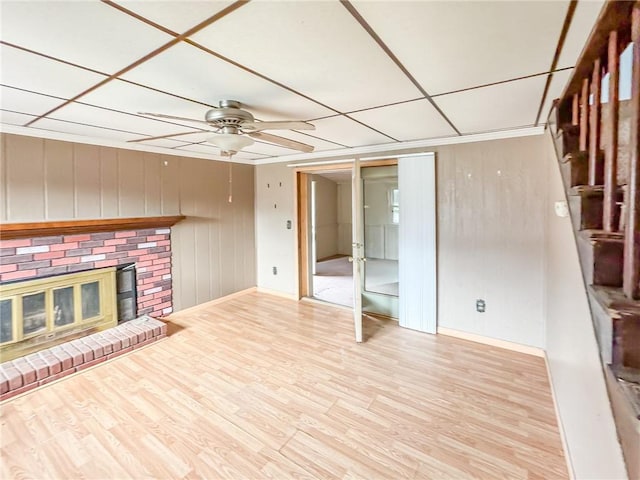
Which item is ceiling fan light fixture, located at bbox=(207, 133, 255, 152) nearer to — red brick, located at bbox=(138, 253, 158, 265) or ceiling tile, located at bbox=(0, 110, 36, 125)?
ceiling tile, located at bbox=(0, 110, 36, 125)

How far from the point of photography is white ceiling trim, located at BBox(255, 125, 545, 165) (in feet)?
9.77

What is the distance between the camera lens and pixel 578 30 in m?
1.24

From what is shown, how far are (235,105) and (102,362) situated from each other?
268 cm

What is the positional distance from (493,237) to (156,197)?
390 centimetres

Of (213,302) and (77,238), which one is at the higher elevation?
(77,238)

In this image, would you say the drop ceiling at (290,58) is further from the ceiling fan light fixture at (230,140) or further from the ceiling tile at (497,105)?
the ceiling fan light fixture at (230,140)

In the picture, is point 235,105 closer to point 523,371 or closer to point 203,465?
point 203,465

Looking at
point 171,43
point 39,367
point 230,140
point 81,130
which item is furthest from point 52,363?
point 171,43

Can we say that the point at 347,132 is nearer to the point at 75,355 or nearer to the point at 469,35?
the point at 469,35

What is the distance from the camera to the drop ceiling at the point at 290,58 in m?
1.13

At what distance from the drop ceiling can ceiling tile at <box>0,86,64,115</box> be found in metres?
0.01

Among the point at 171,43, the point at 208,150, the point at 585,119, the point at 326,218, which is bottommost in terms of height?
the point at 326,218

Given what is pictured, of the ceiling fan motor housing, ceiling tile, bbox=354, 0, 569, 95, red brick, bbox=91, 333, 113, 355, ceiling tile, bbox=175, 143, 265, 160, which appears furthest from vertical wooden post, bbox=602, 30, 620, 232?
red brick, bbox=91, 333, 113, 355

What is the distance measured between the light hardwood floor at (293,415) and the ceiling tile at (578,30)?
85.1 inches
